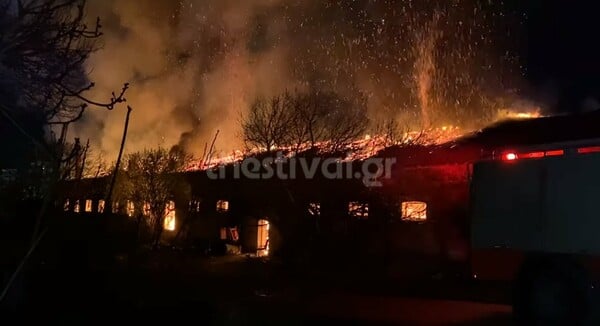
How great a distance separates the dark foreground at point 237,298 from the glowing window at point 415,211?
207 cm

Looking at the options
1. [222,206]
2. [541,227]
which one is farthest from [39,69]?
[222,206]

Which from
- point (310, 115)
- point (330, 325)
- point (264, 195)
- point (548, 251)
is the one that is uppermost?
point (310, 115)

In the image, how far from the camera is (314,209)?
18.0 m

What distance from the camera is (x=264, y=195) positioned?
62.6 feet

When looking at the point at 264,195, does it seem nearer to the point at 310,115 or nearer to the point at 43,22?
the point at 310,115

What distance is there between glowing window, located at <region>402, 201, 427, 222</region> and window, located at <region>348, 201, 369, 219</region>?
109cm

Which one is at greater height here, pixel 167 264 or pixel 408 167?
pixel 408 167

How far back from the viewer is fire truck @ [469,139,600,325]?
8273mm

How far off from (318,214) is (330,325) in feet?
29.0

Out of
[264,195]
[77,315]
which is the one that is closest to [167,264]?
[264,195]

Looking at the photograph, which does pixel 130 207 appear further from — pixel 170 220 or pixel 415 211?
pixel 415 211

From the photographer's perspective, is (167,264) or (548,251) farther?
(167,264)

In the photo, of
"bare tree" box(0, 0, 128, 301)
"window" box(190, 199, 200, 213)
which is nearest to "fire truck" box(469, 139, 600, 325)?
"bare tree" box(0, 0, 128, 301)

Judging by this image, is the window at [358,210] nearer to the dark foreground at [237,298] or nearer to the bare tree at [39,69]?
the dark foreground at [237,298]
